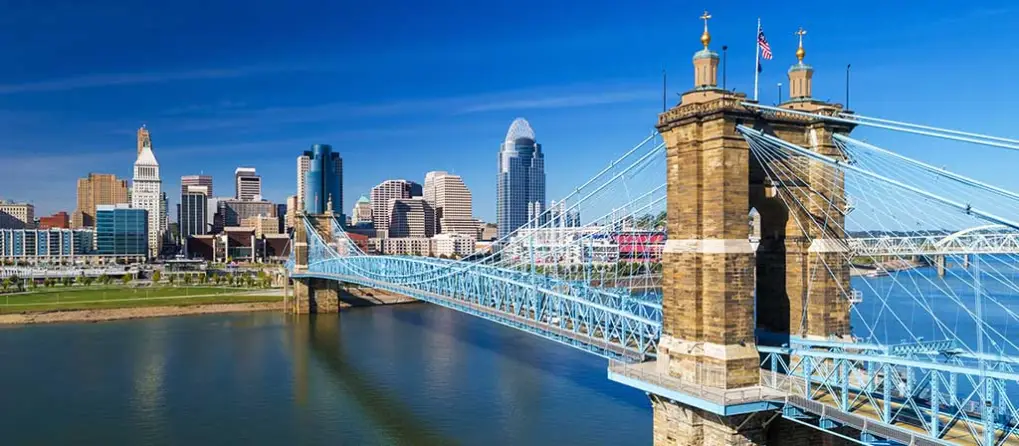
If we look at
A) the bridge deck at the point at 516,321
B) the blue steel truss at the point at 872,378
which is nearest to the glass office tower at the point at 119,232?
the bridge deck at the point at 516,321

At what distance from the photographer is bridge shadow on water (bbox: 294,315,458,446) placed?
1212 inches

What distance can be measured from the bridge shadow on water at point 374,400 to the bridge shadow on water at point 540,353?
8.75 meters

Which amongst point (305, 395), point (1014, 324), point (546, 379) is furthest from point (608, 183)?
point (1014, 324)

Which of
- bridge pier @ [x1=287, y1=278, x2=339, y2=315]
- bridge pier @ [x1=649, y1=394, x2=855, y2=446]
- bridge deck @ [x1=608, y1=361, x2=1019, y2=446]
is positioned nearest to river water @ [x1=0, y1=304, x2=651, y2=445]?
bridge pier @ [x1=649, y1=394, x2=855, y2=446]

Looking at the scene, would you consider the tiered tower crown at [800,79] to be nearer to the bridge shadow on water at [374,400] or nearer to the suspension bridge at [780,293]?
the suspension bridge at [780,293]

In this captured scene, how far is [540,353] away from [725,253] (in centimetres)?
2958

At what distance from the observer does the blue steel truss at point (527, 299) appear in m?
26.4

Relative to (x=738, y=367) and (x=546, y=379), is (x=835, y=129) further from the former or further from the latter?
(x=546, y=379)

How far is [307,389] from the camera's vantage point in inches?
1594

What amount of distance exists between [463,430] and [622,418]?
6.62 meters

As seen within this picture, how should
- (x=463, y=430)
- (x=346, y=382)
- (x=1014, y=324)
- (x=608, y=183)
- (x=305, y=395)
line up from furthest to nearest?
(x=1014, y=324) → (x=346, y=382) → (x=305, y=395) → (x=463, y=430) → (x=608, y=183)

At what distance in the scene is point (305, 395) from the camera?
3891 centimetres

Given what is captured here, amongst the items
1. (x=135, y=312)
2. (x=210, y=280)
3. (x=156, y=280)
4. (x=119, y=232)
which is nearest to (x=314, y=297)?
(x=135, y=312)

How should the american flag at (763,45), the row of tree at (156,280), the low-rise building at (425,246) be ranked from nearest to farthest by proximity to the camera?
the american flag at (763,45) → the row of tree at (156,280) → the low-rise building at (425,246)
